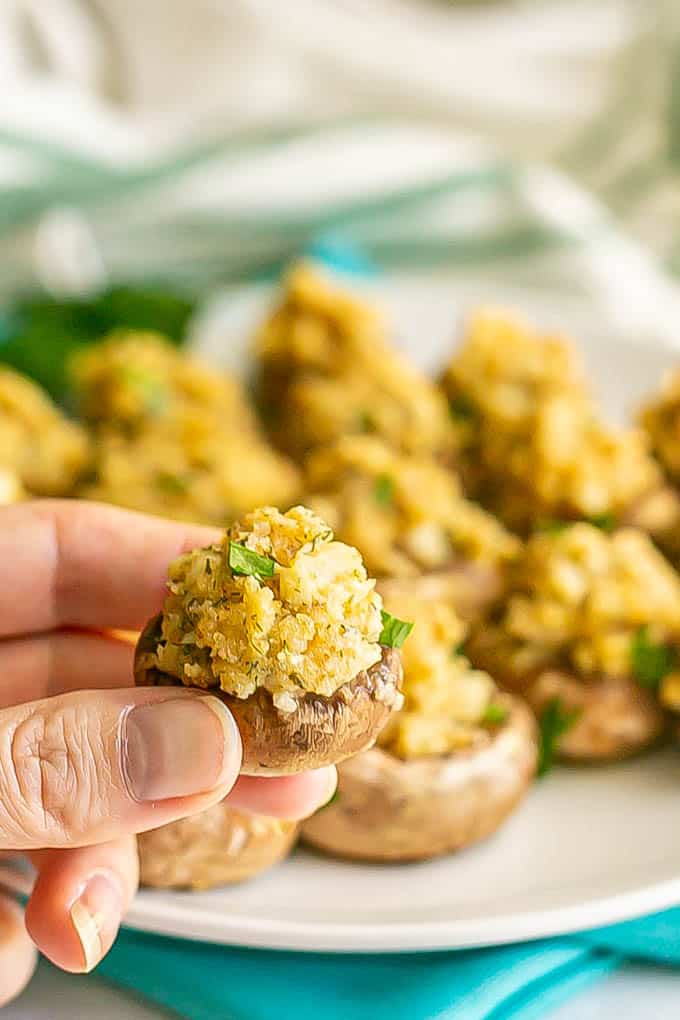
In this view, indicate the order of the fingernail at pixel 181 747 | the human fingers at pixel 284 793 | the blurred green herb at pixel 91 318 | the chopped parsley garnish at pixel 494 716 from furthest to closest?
the blurred green herb at pixel 91 318, the chopped parsley garnish at pixel 494 716, the human fingers at pixel 284 793, the fingernail at pixel 181 747

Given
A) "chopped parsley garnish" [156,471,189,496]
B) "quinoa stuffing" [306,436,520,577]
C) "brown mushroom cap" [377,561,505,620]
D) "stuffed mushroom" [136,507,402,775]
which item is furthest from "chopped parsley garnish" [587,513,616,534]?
"stuffed mushroom" [136,507,402,775]

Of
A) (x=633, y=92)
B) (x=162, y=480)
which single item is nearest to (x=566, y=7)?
(x=633, y=92)

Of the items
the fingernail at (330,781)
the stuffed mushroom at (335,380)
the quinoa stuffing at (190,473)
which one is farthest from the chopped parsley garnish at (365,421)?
the fingernail at (330,781)

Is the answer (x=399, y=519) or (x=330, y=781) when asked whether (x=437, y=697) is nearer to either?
(x=330, y=781)

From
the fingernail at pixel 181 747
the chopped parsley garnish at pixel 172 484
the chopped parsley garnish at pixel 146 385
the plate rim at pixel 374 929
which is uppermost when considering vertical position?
the chopped parsley garnish at pixel 146 385

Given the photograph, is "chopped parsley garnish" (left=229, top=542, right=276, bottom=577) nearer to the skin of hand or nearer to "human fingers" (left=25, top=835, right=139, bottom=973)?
the skin of hand

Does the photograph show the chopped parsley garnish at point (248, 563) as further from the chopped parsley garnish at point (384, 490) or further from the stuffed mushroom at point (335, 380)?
the stuffed mushroom at point (335, 380)

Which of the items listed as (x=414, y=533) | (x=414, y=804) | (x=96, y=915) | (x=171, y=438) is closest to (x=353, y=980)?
(x=414, y=804)
